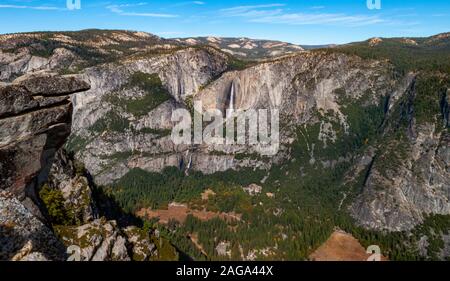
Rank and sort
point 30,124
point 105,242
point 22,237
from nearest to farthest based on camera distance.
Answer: point 22,237 → point 30,124 → point 105,242

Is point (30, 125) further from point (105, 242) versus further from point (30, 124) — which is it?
point (105, 242)

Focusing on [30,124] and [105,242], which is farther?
[105,242]

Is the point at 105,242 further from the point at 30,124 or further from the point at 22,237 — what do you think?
the point at 22,237

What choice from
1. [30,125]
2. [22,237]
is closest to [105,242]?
[30,125]

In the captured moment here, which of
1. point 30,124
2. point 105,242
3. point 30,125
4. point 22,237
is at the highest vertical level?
point 30,124

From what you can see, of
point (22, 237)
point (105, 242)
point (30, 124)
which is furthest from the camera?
point (105, 242)

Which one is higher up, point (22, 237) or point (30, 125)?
point (30, 125)

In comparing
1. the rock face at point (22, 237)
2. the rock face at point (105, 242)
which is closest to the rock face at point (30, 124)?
the rock face at point (22, 237)
